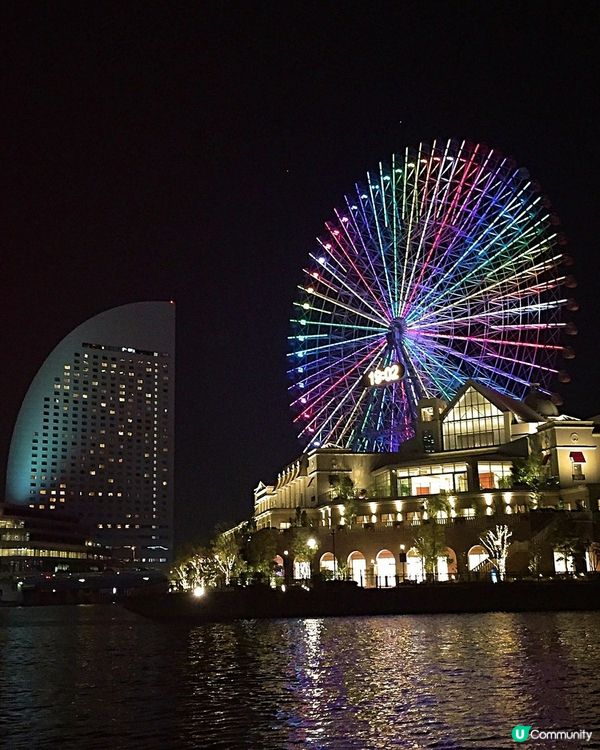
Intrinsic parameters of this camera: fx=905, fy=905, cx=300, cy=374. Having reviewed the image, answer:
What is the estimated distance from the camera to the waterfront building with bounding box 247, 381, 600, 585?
85625 mm

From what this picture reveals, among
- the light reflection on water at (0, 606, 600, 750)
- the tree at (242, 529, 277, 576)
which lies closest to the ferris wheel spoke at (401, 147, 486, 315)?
the tree at (242, 529, 277, 576)

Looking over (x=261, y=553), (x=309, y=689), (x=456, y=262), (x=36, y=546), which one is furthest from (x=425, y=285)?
(x=36, y=546)

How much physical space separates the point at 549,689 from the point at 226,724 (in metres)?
10.5

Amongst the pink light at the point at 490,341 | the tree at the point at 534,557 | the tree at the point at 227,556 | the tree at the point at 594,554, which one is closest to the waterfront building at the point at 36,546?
the tree at the point at 227,556

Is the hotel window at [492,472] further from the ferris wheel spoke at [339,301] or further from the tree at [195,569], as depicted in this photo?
the tree at [195,569]

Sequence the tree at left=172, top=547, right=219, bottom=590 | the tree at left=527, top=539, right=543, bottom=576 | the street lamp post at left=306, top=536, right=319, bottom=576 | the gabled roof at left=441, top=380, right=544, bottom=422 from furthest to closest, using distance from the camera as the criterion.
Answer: the tree at left=172, top=547, right=219, bottom=590 < the gabled roof at left=441, top=380, right=544, bottom=422 < the street lamp post at left=306, top=536, right=319, bottom=576 < the tree at left=527, top=539, right=543, bottom=576

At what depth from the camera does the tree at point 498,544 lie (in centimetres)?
8300

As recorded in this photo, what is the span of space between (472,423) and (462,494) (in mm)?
13312

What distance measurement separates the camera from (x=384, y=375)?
96312 millimetres

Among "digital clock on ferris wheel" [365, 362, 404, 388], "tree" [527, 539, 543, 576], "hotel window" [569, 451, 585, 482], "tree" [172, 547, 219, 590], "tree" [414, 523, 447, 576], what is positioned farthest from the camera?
"tree" [172, 547, 219, 590]

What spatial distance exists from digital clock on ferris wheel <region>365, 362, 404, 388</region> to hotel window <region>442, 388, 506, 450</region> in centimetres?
1324

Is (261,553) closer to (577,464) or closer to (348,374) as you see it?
(348,374)

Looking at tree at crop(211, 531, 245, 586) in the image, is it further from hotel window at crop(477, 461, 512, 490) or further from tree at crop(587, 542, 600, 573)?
tree at crop(587, 542, 600, 573)

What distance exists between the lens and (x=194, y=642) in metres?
51.3
